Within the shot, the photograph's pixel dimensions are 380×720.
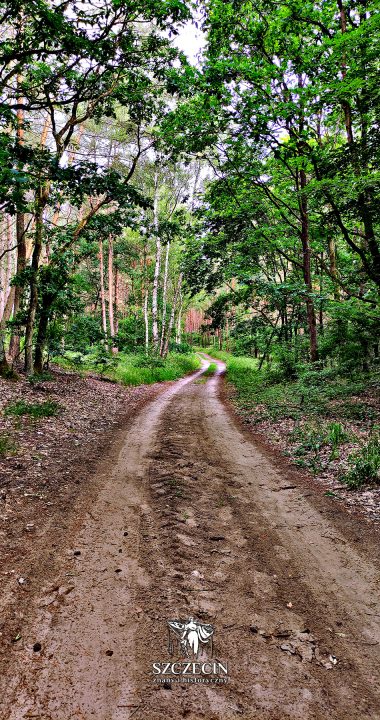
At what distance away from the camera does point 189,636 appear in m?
2.56

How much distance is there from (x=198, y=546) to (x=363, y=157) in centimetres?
809

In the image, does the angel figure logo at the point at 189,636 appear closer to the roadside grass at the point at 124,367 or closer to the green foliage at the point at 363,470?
the green foliage at the point at 363,470

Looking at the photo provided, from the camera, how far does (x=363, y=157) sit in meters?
7.51

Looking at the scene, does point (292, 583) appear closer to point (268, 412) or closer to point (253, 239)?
point (268, 412)

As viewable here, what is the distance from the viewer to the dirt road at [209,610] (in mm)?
2117

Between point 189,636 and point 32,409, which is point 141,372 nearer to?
point 32,409

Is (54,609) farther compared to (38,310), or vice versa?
(38,310)

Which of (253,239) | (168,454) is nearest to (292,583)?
(168,454)

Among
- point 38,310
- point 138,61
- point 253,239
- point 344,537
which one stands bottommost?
point 344,537

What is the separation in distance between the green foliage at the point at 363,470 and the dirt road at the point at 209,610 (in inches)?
30.9

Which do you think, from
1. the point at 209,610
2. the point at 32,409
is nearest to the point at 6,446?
the point at 32,409

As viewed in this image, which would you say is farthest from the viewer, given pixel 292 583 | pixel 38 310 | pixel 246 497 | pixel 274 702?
pixel 38 310

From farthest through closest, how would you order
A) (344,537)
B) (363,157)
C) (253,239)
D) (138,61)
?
1. (253,239)
2. (138,61)
3. (363,157)
4. (344,537)

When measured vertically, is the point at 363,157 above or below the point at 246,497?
above
